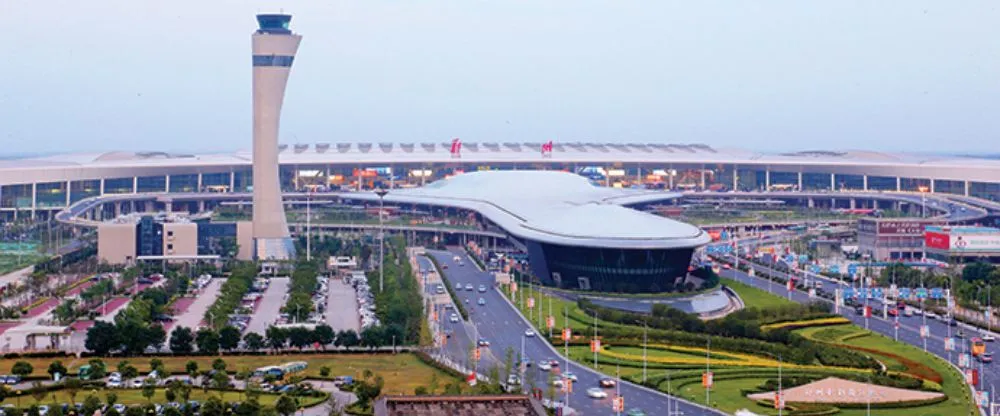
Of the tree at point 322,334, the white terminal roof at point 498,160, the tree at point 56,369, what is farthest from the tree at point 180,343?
the white terminal roof at point 498,160

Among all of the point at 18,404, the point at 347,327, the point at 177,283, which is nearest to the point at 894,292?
the point at 347,327

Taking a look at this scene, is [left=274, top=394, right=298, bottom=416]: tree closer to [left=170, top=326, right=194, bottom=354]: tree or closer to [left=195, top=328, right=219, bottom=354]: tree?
[left=195, top=328, right=219, bottom=354]: tree

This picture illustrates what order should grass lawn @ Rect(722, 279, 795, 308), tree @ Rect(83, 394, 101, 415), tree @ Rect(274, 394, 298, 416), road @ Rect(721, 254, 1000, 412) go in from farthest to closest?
grass lawn @ Rect(722, 279, 795, 308) < road @ Rect(721, 254, 1000, 412) < tree @ Rect(83, 394, 101, 415) < tree @ Rect(274, 394, 298, 416)

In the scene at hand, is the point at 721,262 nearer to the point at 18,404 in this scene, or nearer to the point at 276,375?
the point at 276,375

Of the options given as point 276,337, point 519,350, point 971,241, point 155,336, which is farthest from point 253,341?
point 971,241

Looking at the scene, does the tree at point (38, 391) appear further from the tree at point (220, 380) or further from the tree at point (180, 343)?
the tree at point (180, 343)

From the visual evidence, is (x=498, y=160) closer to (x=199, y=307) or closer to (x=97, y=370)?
(x=199, y=307)

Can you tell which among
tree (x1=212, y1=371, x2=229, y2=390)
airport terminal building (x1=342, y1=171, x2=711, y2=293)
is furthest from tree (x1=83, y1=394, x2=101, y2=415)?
airport terminal building (x1=342, y1=171, x2=711, y2=293)
